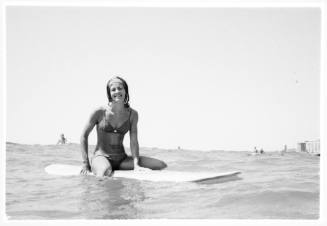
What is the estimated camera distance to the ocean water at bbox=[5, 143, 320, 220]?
10.2 ft

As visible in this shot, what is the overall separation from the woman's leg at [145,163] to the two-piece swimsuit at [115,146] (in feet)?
0.14

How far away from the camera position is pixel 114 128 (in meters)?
4.00

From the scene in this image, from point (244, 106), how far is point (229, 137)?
12.5 inches

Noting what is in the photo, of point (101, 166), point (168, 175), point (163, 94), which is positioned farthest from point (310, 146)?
point (101, 166)

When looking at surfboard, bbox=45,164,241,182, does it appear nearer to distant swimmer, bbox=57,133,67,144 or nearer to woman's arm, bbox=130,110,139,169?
woman's arm, bbox=130,110,139,169

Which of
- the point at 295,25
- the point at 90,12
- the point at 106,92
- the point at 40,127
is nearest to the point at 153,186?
the point at 106,92

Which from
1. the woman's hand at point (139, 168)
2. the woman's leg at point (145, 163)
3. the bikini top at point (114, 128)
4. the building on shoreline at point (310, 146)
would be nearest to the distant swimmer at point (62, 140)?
the bikini top at point (114, 128)

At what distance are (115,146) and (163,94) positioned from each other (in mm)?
663

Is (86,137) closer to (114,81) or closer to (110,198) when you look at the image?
(114,81)

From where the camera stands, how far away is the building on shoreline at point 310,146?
3.89 m

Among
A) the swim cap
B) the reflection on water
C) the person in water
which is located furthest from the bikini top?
the reflection on water

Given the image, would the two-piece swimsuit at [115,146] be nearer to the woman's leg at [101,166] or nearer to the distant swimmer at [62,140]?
the woman's leg at [101,166]

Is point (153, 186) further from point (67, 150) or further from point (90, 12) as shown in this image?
point (90, 12)

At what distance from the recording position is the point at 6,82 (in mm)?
3848
